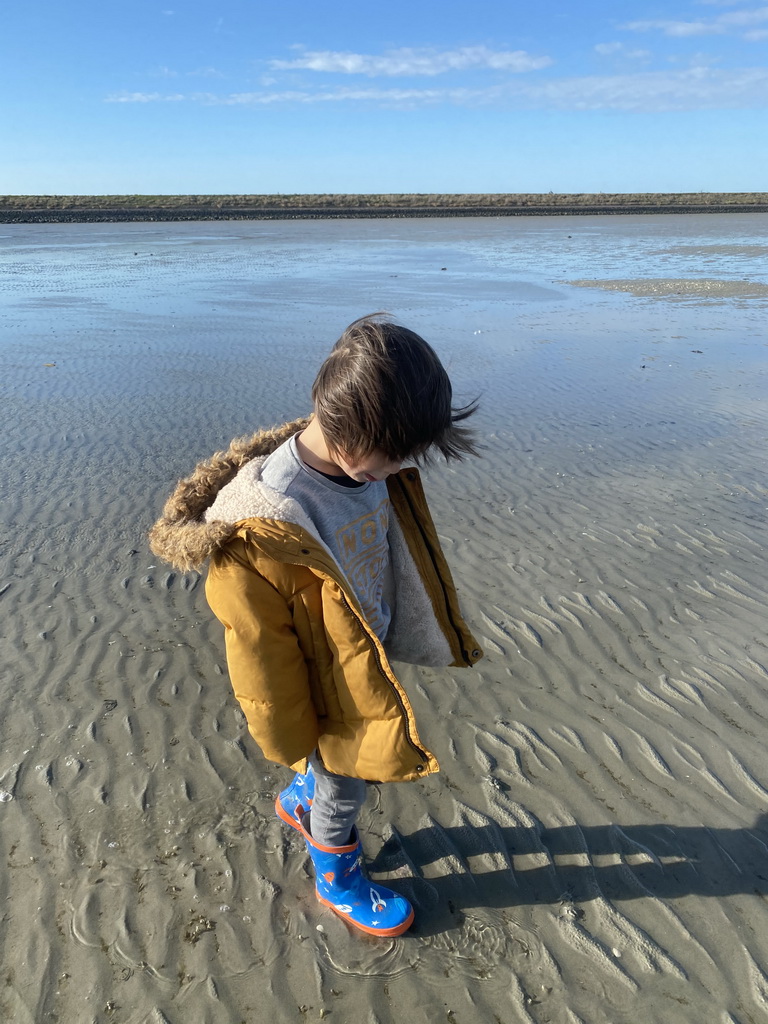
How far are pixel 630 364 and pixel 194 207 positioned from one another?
2401 inches

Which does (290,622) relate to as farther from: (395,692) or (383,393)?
(383,393)

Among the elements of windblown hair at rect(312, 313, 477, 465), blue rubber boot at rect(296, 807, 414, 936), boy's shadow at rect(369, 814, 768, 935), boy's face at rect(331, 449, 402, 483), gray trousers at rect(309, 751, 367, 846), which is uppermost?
windblown hair at rect(312, 313, 477, 465)

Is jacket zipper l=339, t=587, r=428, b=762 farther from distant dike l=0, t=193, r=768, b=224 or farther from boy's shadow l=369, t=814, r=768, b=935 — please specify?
distant dike l=0, t=193, r=768, b=224

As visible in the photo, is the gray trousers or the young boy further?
the gray trousers

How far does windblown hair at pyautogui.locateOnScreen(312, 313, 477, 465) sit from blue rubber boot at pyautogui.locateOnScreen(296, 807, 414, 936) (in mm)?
1559

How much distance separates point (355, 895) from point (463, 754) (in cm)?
105

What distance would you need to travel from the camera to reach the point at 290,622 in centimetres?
218

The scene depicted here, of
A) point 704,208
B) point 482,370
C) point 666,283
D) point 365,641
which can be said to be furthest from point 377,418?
point 704,208

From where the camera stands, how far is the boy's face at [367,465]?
6.75 feet

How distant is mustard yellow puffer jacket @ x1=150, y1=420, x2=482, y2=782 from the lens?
81.0 inches

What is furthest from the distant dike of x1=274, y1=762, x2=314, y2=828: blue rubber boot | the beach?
x1=274, y1=762, x2=314, y2=828: blue rubber boot

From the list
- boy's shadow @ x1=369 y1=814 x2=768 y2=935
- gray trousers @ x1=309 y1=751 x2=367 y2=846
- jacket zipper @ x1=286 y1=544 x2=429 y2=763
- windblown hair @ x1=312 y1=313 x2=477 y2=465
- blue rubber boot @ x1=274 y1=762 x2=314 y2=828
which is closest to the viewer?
windblown hair @ x1=312 y1=313 x2=477 y2=465

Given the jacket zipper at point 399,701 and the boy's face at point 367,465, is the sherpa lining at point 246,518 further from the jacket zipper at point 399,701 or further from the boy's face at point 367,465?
the jacket zipper at point 399,701

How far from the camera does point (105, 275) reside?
22250 mm
